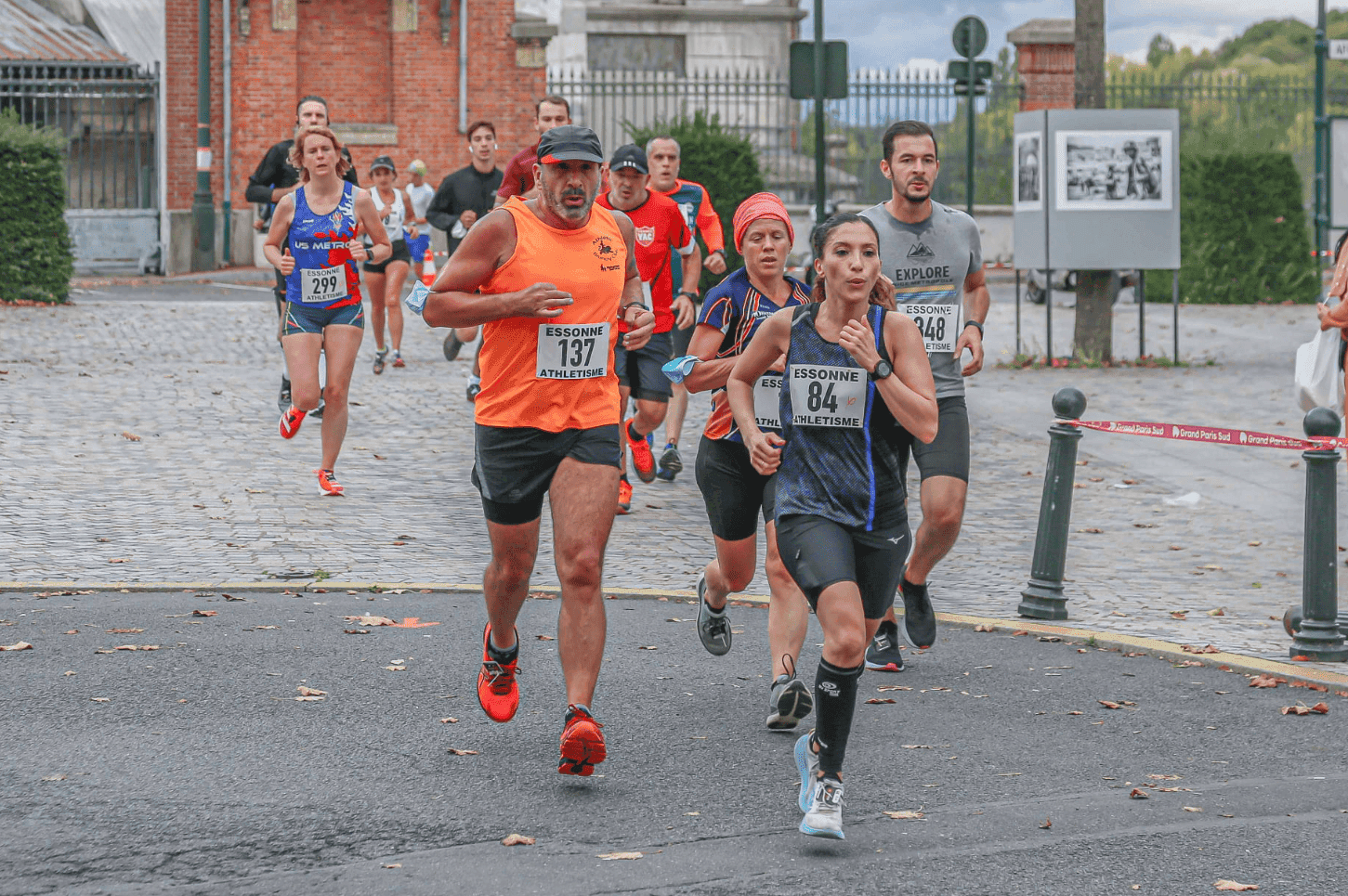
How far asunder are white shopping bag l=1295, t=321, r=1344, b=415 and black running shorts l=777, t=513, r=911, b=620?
3633 millimetres

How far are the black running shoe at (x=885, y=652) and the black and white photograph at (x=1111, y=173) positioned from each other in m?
11.3

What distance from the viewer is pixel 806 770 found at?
4914mm

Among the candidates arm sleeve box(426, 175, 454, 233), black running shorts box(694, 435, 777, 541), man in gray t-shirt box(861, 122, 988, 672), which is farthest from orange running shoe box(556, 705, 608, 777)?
arm sleeve box(426, 175, 454, 233)

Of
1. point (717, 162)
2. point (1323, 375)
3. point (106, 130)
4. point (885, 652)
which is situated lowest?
point (885, 652)

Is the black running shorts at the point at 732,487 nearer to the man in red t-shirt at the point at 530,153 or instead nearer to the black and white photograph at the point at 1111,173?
the man in red t-shirt at the point at 530,153

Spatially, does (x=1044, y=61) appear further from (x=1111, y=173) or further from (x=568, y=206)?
(x=568, y=206)

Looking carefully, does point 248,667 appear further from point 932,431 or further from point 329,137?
point 329,137

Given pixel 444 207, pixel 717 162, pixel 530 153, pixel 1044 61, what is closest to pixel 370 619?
pixel 530 153

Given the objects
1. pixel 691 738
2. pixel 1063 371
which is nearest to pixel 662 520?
pixel 691 738

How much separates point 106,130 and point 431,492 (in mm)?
21410

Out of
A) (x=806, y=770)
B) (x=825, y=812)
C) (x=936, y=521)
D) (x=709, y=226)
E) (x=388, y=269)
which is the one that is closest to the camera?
(x=825, y=812)

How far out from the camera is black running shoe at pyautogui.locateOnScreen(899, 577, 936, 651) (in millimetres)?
6949

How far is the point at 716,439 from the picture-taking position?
630 centimetres

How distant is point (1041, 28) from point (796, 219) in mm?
6734
